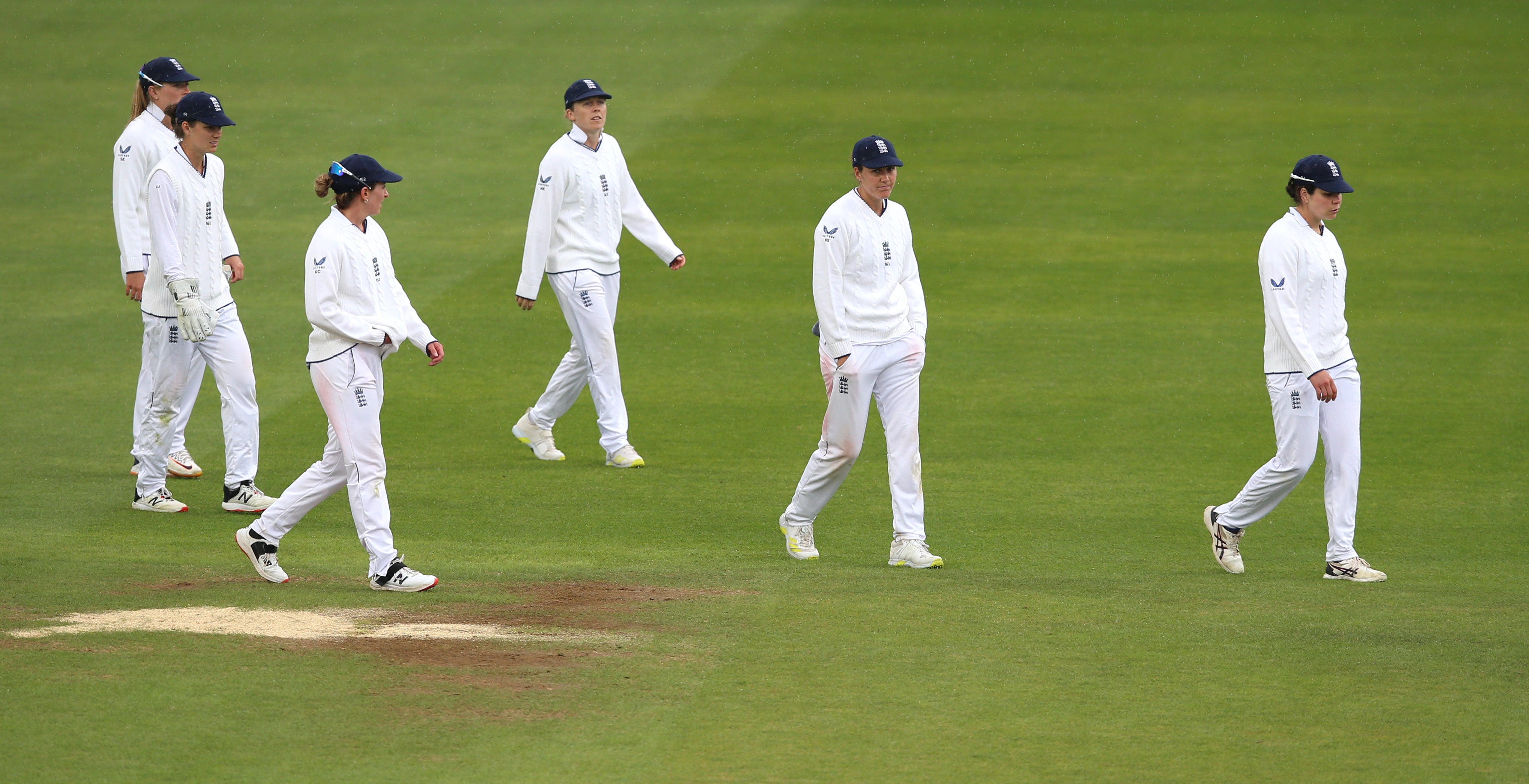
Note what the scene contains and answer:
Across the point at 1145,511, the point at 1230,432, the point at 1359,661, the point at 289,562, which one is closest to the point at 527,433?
the point at 289,562

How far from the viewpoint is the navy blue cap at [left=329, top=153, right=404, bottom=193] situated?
25.7ft

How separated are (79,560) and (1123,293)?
10674 mm

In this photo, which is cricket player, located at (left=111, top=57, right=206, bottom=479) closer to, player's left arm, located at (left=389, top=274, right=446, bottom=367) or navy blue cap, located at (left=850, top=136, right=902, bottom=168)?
player's left arm, located at (left=389, top=274, right=446, bottom=367)

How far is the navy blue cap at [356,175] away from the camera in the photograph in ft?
25.7

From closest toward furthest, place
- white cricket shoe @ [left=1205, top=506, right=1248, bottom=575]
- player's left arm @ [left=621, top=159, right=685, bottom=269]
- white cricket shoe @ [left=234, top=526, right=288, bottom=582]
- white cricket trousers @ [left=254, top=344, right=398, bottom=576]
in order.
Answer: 1. white cricket trousers @ [left=254, top=344, right=398, bottom=576]
2. white cricket shoe @ [left=234, top=526, right=288, bottom=582]
3. white cricket shoe @ [left=1205, top=506, right=1248, bottom=575]
4. player's left arm @ [left=621, top=159, right=685, bottom=269]

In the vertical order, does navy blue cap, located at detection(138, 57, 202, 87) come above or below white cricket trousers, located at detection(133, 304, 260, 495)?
above

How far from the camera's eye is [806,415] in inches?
516

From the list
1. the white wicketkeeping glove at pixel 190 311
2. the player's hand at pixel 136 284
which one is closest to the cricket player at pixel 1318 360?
the white wicketkeeping glove at pixel 190 311

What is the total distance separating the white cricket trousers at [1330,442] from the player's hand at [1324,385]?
0.29 ft

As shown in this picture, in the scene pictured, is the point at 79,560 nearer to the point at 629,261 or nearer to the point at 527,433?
the point at 527,433

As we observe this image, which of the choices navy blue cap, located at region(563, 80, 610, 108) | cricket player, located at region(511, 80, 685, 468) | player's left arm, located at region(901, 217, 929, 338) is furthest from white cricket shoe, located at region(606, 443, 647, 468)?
player's left arm, located at region(901, 217, 929, 338)

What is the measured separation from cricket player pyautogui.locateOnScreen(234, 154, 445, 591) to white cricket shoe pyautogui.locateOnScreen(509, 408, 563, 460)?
148 inches

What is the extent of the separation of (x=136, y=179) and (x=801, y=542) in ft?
15.5

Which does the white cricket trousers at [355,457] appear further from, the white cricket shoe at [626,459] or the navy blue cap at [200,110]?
the white cricket shoe at [626,459]
